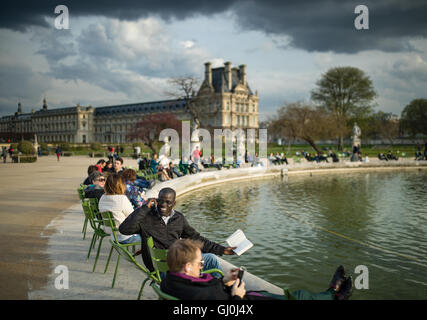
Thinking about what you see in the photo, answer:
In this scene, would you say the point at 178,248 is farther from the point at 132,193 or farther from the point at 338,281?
the point at 132,193

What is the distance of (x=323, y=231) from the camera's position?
282 inches

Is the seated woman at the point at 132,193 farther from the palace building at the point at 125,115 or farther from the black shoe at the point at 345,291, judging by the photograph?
the palace building at the point at 125,115

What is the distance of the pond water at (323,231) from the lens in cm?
484

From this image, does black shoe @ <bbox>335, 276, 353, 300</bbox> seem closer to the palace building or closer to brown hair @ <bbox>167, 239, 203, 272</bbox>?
brown hair @ <bbox>167, 239, 203, 272</bbox>

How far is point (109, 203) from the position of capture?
453 centimetres

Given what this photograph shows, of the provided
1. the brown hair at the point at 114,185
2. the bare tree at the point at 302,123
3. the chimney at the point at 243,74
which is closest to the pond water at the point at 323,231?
the brown hair at the point at 114,185

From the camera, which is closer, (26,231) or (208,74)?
(26,231)

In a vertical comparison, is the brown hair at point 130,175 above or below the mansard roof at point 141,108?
below

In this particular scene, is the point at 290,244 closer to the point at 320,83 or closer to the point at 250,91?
the point at 320,83

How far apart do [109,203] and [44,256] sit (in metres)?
1.35

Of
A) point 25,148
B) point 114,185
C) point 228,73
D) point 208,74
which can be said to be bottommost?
point 114,185

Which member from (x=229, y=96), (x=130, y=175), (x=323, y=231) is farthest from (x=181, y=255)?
(x=229, y=96)

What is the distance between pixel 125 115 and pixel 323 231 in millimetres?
108127

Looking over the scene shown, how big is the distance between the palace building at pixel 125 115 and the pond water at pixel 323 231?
44.4 m
